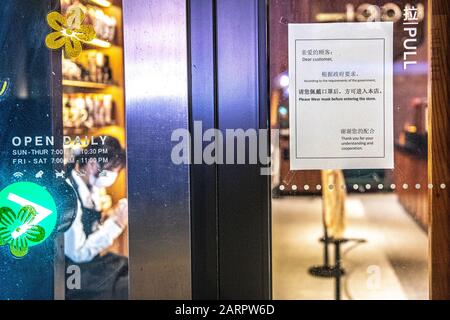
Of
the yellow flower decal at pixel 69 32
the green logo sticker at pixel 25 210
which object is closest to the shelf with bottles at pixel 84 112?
the yellow flower decal at pixel 69 32

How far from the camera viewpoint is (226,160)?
93.9 inches

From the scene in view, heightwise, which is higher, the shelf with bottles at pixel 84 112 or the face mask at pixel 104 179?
the shelf with bottles at pixel 84 112

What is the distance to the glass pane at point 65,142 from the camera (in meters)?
2.33

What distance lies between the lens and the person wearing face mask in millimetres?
2359

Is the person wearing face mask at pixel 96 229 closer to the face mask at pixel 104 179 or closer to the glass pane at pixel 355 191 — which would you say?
the face mask at pixel 104 179

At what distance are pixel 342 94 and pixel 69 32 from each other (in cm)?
105

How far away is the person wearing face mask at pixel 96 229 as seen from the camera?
236 cm

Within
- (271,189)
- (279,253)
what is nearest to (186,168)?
(271,189)

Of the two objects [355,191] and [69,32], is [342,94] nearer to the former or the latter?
[355,191]

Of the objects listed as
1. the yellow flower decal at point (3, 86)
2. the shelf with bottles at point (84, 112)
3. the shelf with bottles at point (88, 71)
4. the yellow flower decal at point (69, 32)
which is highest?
the yellow flower decal at point (69, 32)

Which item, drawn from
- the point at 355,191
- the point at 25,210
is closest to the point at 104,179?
the point at 25,210

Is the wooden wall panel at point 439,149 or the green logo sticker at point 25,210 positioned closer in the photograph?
the wooden wall panel at point 439,149

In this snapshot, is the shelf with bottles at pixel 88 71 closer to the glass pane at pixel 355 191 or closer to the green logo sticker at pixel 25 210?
the green logo sticker at pixel 25 210
